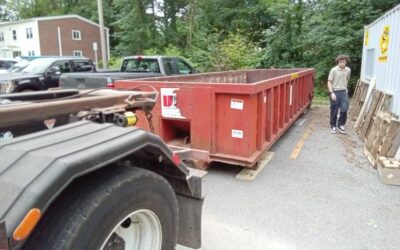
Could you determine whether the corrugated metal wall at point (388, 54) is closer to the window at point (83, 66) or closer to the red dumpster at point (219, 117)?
the red dumpster at point (219, 117)

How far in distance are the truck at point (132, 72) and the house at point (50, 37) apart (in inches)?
1138

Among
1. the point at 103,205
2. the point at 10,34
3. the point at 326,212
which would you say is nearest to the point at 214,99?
the point at 326,212

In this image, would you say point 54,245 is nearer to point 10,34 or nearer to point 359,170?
point 359,170

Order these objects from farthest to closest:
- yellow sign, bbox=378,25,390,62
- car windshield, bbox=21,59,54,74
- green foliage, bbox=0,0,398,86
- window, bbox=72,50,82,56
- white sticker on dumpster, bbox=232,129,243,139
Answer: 1. window, bbox=72,50,82,56
2. green foliage, bbox=0,0,398,86
3. car windshield, bbox=21,59,54,74
4. yellow sign, bbox=378,25,390,62
5. white sticker on dumpster, bbox=232,129,243,139

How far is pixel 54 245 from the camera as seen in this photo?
5.03 feet

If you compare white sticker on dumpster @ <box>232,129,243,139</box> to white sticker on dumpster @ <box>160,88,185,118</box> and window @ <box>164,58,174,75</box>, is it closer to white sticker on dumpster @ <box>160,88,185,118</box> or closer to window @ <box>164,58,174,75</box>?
white sticker on dumpster @ <box>160,88,185,118</box>

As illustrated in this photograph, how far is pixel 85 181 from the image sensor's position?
178 cm

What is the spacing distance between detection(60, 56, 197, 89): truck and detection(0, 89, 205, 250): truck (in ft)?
20.1

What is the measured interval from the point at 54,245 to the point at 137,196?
52 centimetres

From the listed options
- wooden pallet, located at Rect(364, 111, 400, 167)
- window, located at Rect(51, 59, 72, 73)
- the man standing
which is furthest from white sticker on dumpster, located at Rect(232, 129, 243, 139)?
window, located at Rect(51, 59, 72, 73)

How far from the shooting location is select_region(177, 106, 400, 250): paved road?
3.39 m

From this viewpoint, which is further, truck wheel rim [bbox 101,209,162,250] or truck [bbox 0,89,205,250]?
truck wheel rim [bbox 101,209,162,250]

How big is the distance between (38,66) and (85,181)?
11.5 meters

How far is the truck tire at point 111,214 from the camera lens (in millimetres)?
1577
